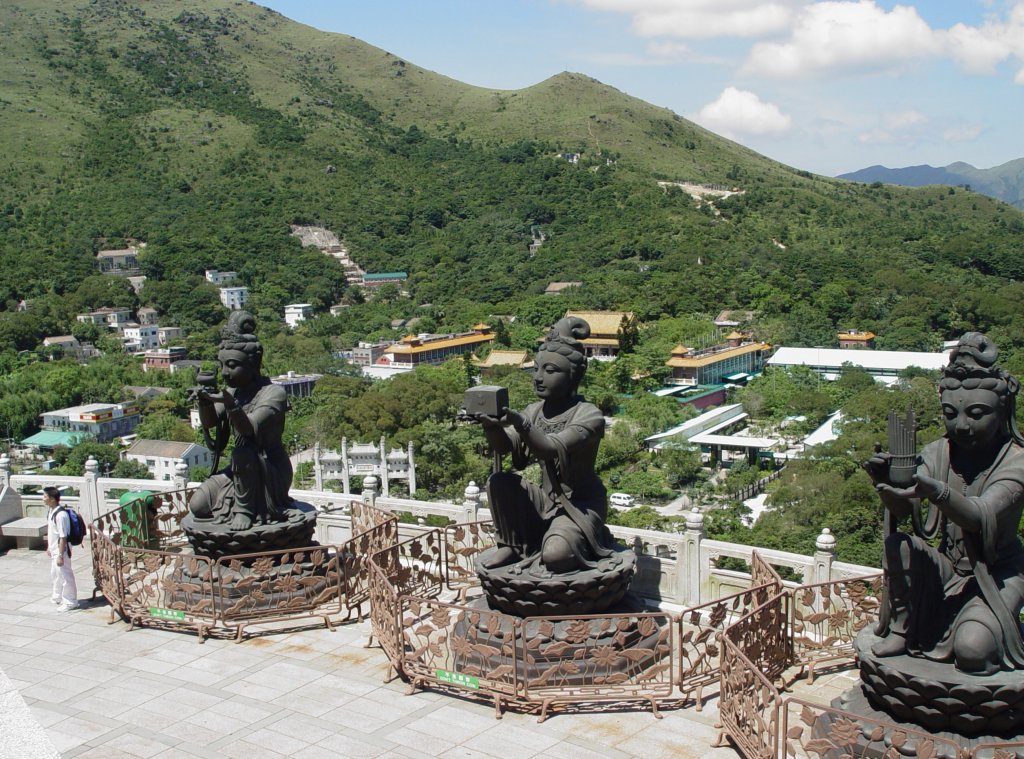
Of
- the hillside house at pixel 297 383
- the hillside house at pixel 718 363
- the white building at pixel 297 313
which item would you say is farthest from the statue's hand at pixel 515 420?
the white building at pixel 297 313

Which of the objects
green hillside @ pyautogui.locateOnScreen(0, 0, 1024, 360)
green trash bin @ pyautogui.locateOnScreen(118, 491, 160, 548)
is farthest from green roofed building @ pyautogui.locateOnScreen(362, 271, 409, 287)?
green trash bin @ pyautogui.locateOnScreen(118, 491, 160, 548)

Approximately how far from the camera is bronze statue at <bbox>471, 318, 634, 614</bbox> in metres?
7.59

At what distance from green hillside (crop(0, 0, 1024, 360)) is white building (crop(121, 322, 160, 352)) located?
4.83m

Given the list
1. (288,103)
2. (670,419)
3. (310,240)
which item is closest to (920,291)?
(670,419)

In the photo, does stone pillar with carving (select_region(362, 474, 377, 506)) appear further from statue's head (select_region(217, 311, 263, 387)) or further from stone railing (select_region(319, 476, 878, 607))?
stone railing (select_region(319, 476, 878, 607))

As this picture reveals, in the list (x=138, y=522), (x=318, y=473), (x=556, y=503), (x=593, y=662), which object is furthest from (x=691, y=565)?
(x=318, y=473)

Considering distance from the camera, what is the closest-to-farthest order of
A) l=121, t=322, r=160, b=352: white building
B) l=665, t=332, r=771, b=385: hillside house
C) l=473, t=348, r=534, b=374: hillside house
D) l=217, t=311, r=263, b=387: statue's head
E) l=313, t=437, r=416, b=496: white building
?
l=217, t=311, r=263, b=387: statue's head < l=313, t=437, r=416, b=496: white building < l=665, t=332, r=771, b=385: hillside house < l=473, t=348, r=534, b=374: hillside house < l=121, t=322, r=160, b=352: white building

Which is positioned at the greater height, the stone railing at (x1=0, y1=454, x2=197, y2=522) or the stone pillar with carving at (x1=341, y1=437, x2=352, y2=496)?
the stone railing at (x1=0, y1=454, x2=197, y2=522)

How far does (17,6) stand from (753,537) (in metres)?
150

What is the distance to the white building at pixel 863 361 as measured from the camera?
53969mm

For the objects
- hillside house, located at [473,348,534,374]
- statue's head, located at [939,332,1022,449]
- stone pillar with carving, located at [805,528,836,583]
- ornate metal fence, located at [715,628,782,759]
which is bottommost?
hillside house, located at [473,348,534,374]

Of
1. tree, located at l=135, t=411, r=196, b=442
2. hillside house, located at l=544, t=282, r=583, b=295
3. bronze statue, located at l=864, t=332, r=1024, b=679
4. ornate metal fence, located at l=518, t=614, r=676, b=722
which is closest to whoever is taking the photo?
bronze statue, located at l=864, t=332, r=1024, b=679

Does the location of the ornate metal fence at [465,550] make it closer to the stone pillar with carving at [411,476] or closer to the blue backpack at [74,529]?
the blue backpack at [74,529]

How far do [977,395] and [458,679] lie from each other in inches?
164
